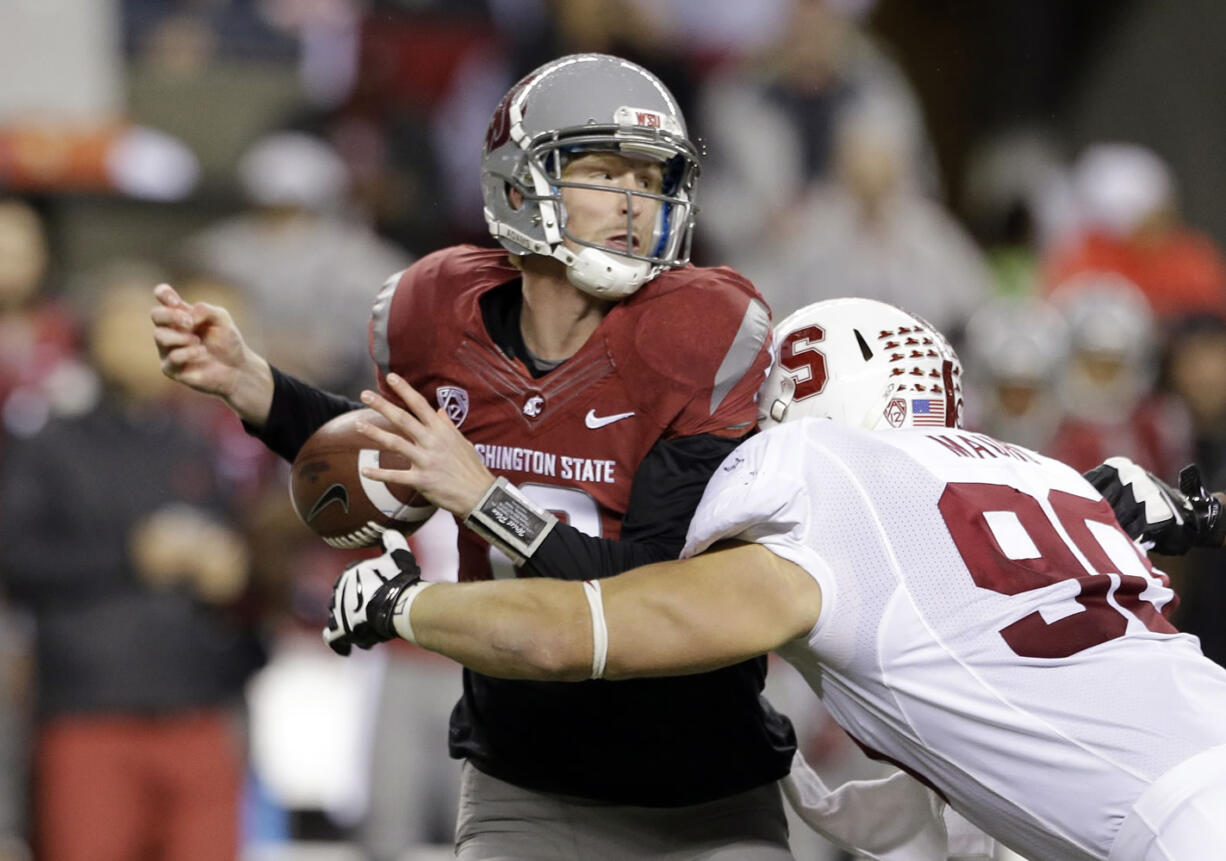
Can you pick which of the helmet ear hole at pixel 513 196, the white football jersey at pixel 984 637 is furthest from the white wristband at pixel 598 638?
the helmet ear hole at pixel 513 196

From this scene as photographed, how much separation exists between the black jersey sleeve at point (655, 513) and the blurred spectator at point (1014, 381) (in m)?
3.04

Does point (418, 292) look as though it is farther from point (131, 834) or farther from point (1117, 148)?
point (1117, 148)

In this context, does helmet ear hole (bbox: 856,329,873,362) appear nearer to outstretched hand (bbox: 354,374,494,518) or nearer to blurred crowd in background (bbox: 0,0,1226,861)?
outstretched hand (bbox: 354,374,494,518)

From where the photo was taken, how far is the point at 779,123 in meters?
7.10

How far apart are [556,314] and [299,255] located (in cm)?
366

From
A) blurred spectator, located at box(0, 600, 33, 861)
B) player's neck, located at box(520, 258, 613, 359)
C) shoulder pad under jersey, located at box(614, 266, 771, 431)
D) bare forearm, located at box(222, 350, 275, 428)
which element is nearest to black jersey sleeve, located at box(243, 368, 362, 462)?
bare forearm, located at box(222, 350, 275, 428)

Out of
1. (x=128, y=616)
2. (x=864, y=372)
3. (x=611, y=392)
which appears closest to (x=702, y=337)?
(x=611, y=392)

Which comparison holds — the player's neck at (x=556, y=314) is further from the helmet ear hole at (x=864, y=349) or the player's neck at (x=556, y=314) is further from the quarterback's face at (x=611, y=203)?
the helmet ear hole at (x=864, y=349)

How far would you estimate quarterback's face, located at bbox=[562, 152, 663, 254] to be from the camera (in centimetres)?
288

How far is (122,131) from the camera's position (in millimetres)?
6832

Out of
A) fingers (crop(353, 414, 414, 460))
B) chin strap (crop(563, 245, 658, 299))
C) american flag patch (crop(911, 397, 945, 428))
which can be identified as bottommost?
fingers (crop(353, 414, 414, 460))

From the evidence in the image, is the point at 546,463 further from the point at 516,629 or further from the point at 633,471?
the point at 516,629

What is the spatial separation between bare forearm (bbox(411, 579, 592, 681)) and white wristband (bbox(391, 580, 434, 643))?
0.02 metres

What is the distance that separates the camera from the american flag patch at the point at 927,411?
279 centimetres
